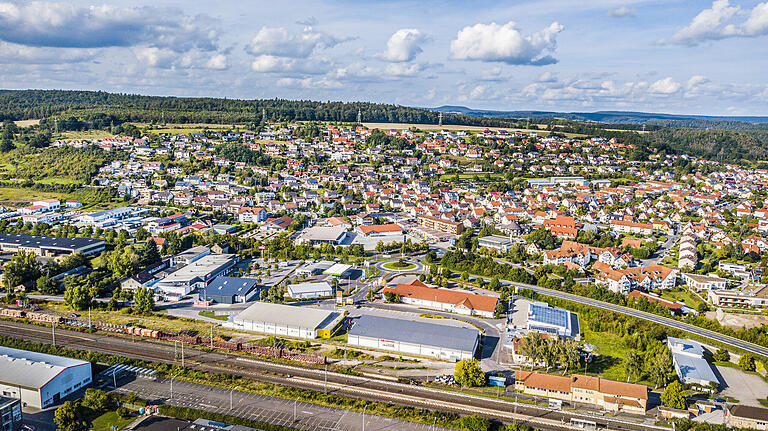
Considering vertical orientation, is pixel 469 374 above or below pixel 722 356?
above

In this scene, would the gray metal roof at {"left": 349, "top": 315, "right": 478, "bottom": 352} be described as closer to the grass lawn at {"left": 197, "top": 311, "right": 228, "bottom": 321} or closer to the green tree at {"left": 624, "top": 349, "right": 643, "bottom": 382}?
the green tree at {"left": 624, "top": 349, "right": 643, "bottom": 382}

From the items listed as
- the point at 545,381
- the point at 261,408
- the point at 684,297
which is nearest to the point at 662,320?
the point at 684,297

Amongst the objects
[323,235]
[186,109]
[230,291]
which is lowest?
[230,291]

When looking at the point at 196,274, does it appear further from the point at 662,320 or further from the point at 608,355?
the point at 662,320

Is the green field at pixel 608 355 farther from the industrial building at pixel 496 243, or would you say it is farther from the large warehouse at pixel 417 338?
the industrial building at pixel 496 243

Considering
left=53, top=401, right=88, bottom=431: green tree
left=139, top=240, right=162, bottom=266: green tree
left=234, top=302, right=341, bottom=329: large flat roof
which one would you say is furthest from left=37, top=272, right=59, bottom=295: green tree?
left=53, top=401, right=88, bottom=431: green tree

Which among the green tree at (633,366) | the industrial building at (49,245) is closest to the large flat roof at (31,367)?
the industrial building at (49,245)

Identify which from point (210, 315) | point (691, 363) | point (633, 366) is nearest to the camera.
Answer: point (633, 366)
